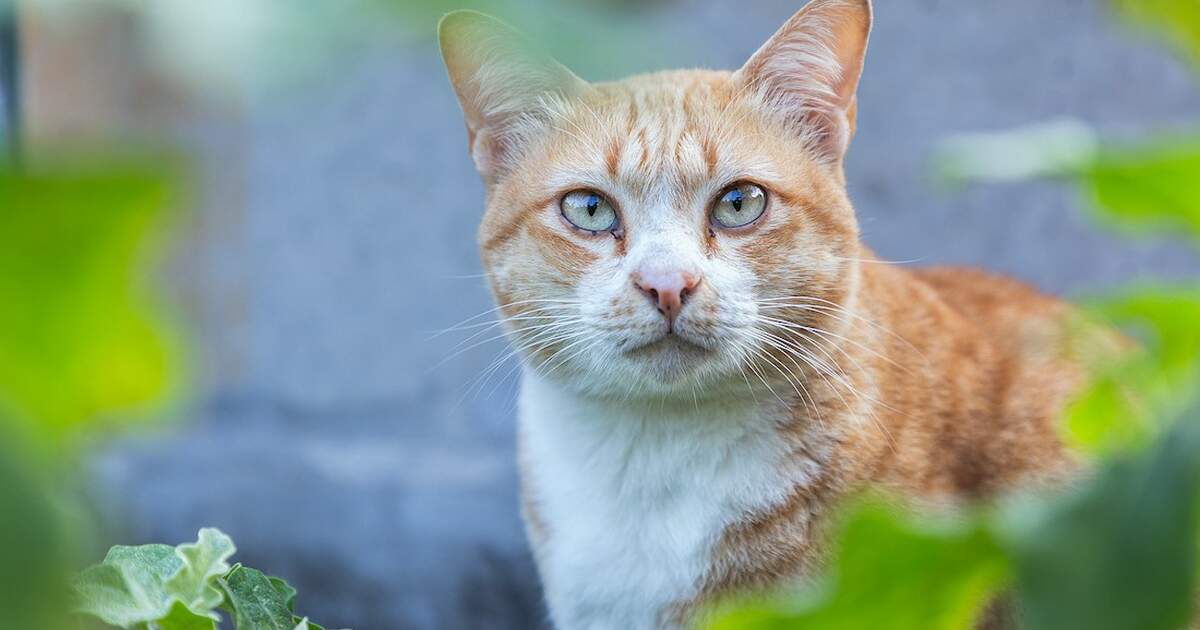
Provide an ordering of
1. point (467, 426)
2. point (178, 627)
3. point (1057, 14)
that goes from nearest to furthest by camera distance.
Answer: point (178, 627)
point (1057, 14)
point (467, 426)

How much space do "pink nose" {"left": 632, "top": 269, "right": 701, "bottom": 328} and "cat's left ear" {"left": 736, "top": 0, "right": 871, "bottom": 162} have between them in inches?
16.5

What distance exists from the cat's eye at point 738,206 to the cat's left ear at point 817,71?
187 millimetres

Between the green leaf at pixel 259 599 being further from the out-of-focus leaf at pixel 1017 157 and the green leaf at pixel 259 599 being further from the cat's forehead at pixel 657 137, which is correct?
the cat's forehead at pixel 657 137

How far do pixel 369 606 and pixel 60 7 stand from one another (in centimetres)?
300

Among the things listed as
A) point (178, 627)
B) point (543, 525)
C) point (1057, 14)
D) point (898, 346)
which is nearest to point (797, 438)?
point (898, 346)

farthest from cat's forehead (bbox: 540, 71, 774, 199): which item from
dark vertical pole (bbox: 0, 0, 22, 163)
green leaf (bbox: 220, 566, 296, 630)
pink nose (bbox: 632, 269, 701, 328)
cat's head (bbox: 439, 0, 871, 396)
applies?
dark vertical pole (bbox: 0, 0, 22, 163)

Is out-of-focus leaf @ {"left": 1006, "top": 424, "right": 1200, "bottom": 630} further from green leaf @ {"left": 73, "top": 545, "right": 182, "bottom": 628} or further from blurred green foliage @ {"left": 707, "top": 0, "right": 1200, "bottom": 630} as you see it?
green leaf @ {"left": 73, "top": 545, "right": 182, "bottom": 628}

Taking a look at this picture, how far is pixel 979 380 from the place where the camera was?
197cm

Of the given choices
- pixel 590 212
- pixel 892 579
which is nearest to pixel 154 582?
pixel 892 579

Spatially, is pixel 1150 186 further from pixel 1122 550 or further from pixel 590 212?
pixel 590 212

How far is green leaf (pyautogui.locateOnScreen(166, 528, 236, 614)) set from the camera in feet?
3.15

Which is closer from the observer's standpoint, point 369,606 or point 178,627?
point 178,627

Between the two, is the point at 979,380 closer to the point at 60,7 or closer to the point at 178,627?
the point at 178,627

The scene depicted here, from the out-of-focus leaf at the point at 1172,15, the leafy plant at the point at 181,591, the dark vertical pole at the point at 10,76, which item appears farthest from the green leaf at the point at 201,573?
the dark vertical pole at the point at 10,76
